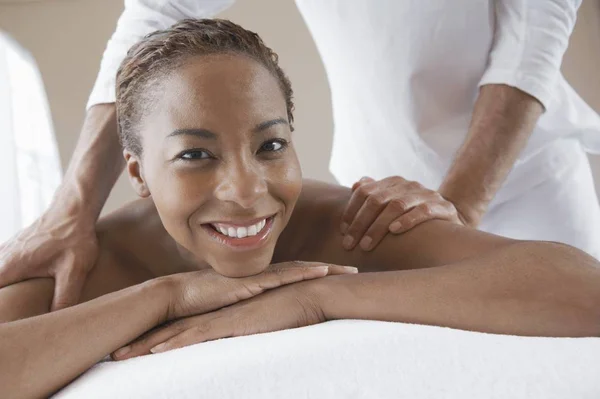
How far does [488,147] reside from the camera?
1.41m

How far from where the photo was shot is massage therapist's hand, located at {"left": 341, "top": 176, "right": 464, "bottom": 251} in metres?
1.23

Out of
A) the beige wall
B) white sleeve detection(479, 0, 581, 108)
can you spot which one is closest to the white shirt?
white sleeve detection(479, 0, 581, 108)

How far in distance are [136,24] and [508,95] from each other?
71cm

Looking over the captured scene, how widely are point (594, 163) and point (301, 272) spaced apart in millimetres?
2187

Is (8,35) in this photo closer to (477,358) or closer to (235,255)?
(235,255)

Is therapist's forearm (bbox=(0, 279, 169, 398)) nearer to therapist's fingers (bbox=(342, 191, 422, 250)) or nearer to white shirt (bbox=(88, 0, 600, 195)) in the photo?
therapist's fingers (bbox=(342, 191, 422, 250))

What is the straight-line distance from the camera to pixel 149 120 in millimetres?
1147

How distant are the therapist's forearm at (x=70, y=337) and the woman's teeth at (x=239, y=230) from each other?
0.11m

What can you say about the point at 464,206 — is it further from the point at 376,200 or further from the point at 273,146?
the point at 273,146

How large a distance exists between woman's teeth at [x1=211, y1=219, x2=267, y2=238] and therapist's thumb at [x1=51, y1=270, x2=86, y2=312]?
0.31 meters

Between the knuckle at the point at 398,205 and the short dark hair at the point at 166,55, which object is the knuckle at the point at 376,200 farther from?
the short dark hair at the point at 166,55

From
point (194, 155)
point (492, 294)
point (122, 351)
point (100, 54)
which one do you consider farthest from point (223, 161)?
point (100, 54)

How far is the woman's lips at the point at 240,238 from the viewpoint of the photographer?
108cm

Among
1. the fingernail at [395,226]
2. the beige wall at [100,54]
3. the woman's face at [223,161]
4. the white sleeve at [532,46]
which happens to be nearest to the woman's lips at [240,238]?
the woman's face at [223,161]
